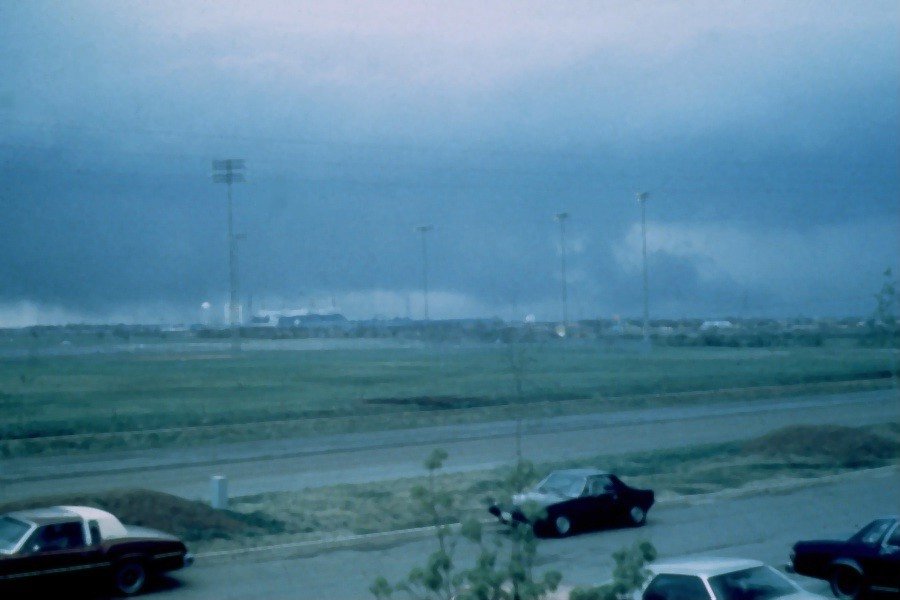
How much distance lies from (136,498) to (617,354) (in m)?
82.9

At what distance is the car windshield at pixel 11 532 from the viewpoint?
13.6 meters

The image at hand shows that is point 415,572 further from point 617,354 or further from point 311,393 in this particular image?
point 617,354

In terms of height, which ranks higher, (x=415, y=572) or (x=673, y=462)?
(x=415, y=572)

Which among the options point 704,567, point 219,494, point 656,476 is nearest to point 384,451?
point 656,476

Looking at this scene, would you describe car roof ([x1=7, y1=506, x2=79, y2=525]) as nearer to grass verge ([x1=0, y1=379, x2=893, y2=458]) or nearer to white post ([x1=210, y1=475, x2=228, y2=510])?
white post ([x1=210, y1=475, x2=228, y2=510])

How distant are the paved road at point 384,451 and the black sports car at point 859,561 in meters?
14.6

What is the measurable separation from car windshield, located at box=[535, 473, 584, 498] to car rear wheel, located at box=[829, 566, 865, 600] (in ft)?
21.9

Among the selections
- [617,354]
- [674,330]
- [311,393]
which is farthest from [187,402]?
[674,330]

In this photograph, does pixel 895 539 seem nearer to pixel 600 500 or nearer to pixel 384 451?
pixel 600 500

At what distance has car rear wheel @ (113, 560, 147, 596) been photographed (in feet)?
46.9

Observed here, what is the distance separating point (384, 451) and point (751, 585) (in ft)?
79.0

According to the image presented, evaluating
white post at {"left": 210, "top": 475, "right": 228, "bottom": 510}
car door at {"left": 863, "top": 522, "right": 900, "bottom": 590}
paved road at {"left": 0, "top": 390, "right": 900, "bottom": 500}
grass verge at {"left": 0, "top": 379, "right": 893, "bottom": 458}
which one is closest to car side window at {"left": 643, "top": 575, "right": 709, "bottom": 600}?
car door at {"left": 863, "top": 522, "right": 900, "bottom": 590}

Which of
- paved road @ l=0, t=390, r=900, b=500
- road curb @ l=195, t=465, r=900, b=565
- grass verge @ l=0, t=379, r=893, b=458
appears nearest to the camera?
road curb @ l=195, t=465, r=900, b=565

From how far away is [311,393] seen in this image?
57.0 metres
